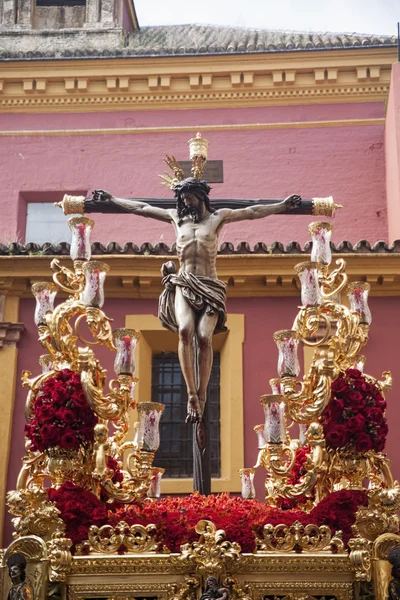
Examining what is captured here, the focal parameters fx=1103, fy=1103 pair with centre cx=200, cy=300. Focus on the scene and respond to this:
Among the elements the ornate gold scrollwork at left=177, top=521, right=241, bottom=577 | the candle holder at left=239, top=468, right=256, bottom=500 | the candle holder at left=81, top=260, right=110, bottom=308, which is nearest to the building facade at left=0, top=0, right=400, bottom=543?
the candle holder at left=239, top=468, right=256, bottom=500

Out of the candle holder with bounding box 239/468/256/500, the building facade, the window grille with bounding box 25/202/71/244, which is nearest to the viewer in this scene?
the candle holder with bounding box 239/468/256/500

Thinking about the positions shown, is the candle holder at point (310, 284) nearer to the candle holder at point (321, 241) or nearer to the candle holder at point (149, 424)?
the candle holder at point (321, 241)

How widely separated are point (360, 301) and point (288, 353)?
2.70 ft

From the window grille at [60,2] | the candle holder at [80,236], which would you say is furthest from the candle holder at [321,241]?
the window grille at [60,2]

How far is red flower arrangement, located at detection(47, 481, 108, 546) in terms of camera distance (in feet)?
25.7

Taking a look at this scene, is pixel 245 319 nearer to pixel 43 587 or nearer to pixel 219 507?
pixel 219 507

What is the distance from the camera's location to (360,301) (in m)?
9.35

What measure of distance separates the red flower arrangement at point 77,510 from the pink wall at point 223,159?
30.7 ft

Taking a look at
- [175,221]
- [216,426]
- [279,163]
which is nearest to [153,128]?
[279,163]

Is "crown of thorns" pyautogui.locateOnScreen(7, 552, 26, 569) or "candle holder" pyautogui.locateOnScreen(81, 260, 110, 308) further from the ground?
"candle holder" pyautogui.locateOnScreen(81, 260, 110, 308)

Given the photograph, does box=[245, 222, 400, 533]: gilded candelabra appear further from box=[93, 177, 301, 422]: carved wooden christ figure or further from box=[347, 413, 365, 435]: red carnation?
box=[93, 177, 301, 422]: carved wooden christ figure

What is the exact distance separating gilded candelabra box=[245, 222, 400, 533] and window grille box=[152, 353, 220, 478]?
15.0ft

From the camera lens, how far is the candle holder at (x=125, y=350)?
9.02m

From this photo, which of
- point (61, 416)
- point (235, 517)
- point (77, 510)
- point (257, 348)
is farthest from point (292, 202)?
point (257, 348)
